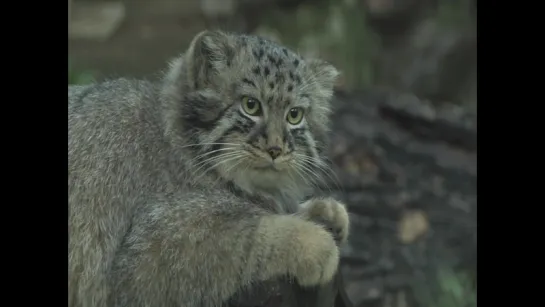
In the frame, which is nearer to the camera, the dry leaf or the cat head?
the cat head

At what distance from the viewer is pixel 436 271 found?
102 inches

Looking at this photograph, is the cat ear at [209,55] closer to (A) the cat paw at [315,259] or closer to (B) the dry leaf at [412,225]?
(A) the cat paw at [315,259]

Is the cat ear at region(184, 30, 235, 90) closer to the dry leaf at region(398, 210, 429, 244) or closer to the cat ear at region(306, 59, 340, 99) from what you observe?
the cat ear at region(306, 59, 340, 99)

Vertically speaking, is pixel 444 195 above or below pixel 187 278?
above

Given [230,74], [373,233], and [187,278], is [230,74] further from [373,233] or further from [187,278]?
[373,233]

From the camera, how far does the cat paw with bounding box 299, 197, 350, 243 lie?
7.04 ft

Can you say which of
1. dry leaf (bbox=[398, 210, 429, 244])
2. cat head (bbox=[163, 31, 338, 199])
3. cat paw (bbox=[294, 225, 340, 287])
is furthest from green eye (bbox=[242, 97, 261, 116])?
dry leaf (bbox=[398, 210, 429, 244])

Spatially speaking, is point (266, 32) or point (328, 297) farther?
point (266, 32)

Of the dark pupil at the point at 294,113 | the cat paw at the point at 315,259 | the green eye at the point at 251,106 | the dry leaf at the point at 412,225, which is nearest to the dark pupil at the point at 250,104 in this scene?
the green eye at the point at 251,106

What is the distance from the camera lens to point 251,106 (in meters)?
1.99

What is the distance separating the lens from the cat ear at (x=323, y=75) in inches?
83.1

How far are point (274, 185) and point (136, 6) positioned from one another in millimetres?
694

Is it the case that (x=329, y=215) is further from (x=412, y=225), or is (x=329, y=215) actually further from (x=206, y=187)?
(x=412, y=225)
